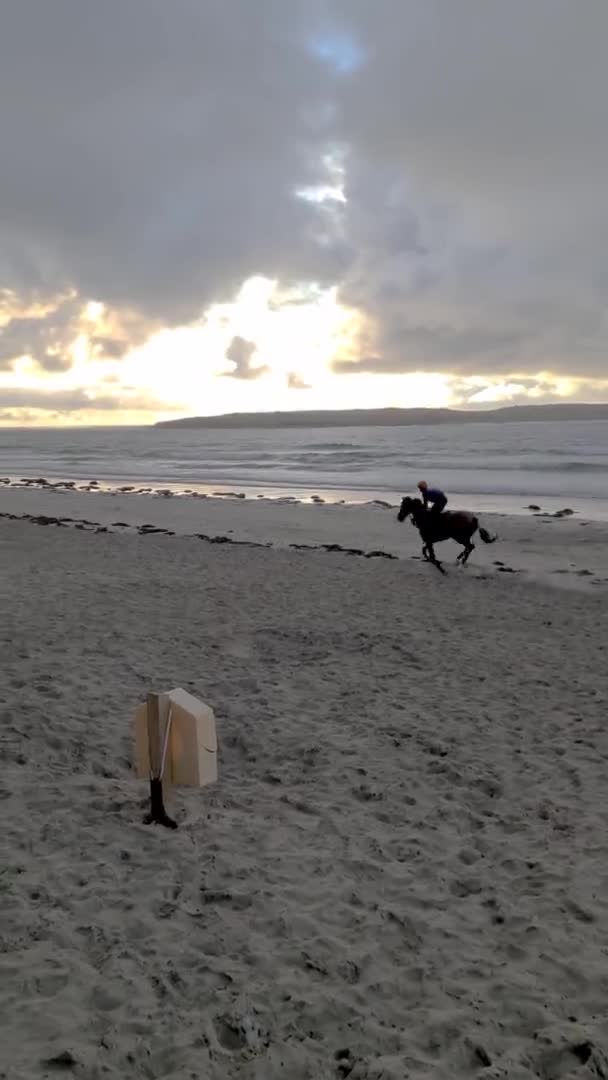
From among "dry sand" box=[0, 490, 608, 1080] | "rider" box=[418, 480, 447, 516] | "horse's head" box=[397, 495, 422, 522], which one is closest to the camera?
"dry sand" box=[0, 490, 608, 1080]

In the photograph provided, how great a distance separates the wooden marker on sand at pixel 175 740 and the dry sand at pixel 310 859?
0.18m

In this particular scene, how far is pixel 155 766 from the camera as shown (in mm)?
4863

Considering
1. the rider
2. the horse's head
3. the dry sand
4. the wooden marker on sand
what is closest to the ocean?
the rider

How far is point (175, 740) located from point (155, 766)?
45 centimetres

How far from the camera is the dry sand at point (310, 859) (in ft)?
10.2

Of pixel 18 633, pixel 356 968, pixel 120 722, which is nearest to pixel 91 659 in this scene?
pixel 18 633

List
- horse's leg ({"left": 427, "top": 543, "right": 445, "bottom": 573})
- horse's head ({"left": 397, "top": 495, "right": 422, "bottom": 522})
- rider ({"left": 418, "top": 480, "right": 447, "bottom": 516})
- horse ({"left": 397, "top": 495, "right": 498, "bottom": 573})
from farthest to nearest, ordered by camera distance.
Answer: horse's leg ({"left": 427, "top": 543, "right": 445, "bottom": 573}) → horse ({"left": 397, "top": 495, "right": 498, "bottom": 573}) → rider ({"left": 418, "top": 480, "right": 447, "bottom": 516}) → horse's head ({"left": 397, "top": 495, "right": 422, "bottom": 522})

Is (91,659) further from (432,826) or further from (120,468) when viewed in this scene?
(120,468)

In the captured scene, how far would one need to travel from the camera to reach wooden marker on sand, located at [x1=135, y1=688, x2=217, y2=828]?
16.1ft

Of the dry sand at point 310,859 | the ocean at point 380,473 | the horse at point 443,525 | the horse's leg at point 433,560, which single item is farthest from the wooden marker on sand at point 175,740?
the ocean at point 380,473

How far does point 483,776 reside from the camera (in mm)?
5660

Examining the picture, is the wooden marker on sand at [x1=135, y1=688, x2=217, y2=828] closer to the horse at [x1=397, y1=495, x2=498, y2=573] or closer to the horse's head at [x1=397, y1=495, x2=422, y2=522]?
the horse's head at [x1=397, y1=495, x2=422, y2=522]

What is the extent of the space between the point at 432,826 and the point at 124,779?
6.74ft

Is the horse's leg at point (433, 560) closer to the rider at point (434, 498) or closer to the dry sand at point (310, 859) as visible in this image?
the rider at point (434, 498)
